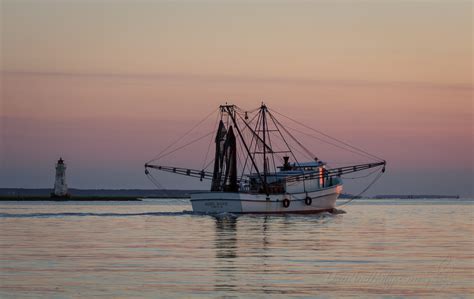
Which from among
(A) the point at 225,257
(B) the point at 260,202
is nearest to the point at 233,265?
(A) the point at 225,257

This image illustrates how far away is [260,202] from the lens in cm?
10162

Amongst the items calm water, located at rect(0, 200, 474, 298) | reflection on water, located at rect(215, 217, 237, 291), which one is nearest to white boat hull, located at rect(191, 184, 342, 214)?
reflection on water, located at rect(215, 217, 237, 291)

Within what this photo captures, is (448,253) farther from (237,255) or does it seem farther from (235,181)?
(235,181)

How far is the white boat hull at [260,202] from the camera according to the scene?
98.4m

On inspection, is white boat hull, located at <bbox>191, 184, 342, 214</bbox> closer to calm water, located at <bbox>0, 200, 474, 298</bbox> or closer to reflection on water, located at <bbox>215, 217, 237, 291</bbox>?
reflection on water, located at <bbox>215, 217, 237, 291</bbox>

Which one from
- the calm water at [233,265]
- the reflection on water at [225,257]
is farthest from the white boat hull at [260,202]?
the calm water at [233,265]

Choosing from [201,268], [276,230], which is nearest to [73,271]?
[201,268]

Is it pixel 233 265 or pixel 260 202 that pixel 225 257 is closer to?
pixel 233 265

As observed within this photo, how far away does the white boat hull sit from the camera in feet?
323

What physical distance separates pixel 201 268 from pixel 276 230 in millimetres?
→ 31228

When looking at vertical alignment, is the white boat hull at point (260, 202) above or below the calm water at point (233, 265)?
above

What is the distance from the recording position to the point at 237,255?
44531 millimetres

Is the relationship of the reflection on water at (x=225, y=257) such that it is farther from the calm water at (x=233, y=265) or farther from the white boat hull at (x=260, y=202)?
the white boat hull at (x=260, y=202)

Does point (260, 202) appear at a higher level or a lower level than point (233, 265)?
higher
